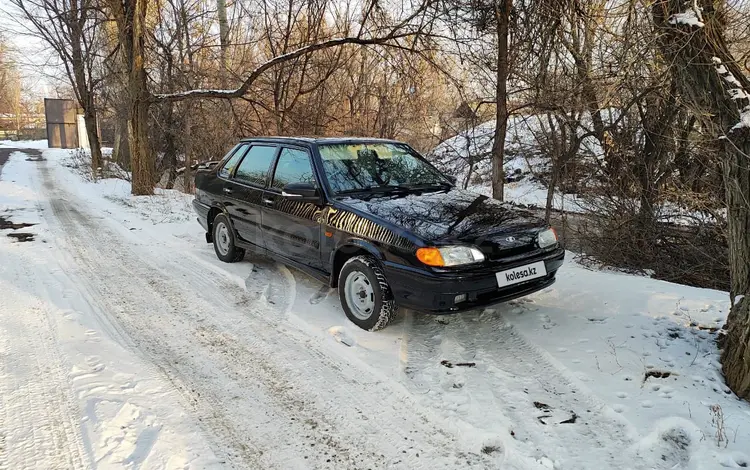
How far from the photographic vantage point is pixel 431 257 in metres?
3.74

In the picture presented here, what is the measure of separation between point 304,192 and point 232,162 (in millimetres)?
2074

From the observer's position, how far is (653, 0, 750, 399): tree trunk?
9.94ft

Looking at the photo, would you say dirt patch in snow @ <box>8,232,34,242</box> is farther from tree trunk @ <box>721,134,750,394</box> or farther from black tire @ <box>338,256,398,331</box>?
tree trunk @ <box>721,134,750,394</box>

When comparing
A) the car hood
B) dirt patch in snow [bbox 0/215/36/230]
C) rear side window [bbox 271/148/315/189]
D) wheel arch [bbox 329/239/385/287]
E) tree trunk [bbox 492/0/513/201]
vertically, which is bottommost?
dirt patch in snow [bbox 0/215/36/230]

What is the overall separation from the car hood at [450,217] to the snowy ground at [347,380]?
849 millimetres

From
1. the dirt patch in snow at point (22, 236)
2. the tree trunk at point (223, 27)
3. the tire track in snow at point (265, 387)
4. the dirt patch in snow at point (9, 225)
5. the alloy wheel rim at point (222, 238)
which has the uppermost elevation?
the tree trunk at point (223, 27)

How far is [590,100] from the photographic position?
708cm

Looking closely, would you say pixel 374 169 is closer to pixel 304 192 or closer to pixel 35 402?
pixel 304 192

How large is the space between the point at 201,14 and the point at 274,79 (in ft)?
18.2

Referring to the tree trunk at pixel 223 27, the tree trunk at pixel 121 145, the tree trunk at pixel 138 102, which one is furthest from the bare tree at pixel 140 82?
the tree trunk at pixel 121 145

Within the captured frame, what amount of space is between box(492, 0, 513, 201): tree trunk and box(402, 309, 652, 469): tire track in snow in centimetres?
426

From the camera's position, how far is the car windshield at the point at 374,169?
489 centimetres

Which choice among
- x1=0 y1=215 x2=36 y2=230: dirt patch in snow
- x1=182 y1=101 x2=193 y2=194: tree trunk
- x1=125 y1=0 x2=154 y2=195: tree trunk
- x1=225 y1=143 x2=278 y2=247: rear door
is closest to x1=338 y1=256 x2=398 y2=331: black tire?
x1=225 y1=143 x2=278 y2=247: rear door

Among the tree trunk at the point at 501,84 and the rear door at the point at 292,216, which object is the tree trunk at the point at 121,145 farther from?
the rear door at the point at 292,216
